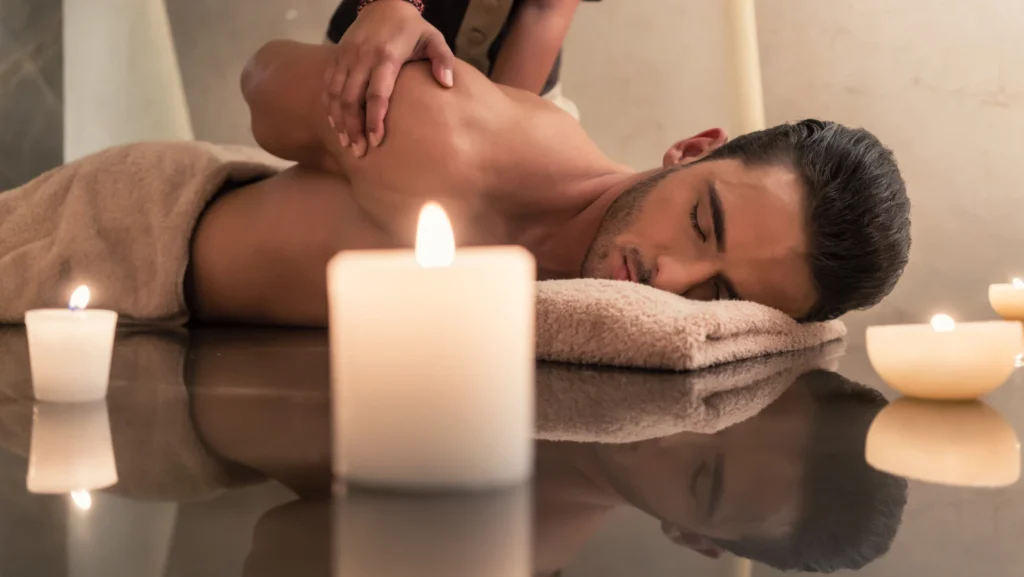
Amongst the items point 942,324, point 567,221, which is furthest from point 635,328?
point 567,221

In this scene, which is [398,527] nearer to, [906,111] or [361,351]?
[361,351]

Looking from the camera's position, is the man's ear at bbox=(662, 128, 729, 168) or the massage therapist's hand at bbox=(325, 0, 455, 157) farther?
the man's ear at bbox=(662, 128, 729, 168)

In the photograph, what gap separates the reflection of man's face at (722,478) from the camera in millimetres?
371

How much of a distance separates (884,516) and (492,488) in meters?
0.17

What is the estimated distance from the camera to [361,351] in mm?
366

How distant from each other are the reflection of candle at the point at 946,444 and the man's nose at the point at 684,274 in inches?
15.8

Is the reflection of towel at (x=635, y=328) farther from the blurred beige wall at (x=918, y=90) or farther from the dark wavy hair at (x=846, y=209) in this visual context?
the blurred beige wall at (x=918, y=90)

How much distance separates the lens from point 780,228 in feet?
3.51

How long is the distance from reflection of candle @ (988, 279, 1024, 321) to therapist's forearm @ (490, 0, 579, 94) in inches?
35.1

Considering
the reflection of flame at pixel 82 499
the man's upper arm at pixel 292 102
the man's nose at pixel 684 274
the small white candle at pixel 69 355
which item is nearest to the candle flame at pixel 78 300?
the small white candle at pixel 69 355

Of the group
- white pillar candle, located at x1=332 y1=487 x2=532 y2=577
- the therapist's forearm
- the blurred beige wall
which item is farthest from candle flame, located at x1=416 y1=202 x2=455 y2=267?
the blurred beige wall

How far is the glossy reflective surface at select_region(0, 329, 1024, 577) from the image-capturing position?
321 millimetres

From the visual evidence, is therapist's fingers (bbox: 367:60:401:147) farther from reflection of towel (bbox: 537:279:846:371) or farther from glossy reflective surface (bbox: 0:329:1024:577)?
glossy reflective surface (bbox: 0:329:1024:577)

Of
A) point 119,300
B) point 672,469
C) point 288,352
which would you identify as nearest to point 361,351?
point 672,469
